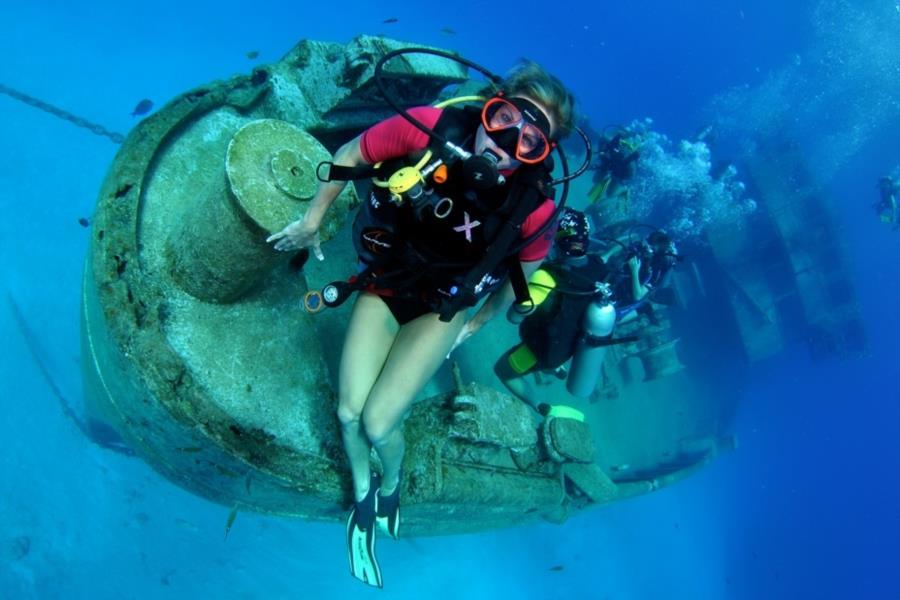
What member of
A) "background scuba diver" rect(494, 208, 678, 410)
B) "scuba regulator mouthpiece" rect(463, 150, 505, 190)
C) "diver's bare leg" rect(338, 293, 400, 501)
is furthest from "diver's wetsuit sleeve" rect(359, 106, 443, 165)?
"background scuba diver" rect(494, 208, 678, 410)

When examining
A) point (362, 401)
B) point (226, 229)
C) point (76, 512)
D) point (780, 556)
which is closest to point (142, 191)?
point (226, 229)

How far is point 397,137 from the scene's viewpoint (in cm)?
229

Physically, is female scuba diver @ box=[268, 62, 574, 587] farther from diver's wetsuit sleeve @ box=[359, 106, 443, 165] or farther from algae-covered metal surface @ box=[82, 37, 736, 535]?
algae-covered metal surface @ box=[82, 37, 736, 535]

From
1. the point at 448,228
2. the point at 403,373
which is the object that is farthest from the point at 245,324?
the point at 448,228

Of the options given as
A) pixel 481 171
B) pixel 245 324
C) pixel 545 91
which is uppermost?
pixel 545 91

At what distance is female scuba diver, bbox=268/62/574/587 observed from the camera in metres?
2.16

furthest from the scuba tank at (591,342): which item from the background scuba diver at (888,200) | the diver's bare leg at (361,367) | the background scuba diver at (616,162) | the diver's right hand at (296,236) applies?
the background scuba diver at (888,200)

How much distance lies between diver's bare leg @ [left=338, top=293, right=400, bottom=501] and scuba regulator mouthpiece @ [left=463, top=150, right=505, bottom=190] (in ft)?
3.07

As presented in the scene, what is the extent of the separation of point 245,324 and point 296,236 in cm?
82

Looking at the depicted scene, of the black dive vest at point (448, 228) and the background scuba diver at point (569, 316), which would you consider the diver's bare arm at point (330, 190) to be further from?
the background scuba diver at point (569, 316)

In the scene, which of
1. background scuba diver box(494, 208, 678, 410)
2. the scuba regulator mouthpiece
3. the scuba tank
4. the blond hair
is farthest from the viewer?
the scuba tank

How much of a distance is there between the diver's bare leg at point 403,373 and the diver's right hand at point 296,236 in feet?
2.00

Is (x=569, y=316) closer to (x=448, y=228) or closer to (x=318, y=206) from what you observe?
(x=448, y=228)

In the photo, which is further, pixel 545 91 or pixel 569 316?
pixel 569 316
